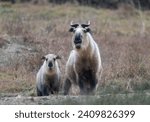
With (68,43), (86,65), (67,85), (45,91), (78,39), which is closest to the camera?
(78,39)

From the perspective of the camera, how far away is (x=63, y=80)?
15367mm

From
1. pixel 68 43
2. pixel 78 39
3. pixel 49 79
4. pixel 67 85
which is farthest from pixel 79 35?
pixel 68 43

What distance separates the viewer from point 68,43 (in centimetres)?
2230

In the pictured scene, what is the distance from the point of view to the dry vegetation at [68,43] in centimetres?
1639

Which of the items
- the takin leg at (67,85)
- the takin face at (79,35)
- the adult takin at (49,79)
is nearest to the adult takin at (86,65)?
the takin face at (79,35)

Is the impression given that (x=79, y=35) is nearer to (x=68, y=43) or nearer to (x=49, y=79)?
(x=49, y=79)

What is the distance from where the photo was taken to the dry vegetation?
53.8 feet

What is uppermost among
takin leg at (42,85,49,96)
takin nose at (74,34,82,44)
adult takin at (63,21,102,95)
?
takin nose at (74,34,82,44)

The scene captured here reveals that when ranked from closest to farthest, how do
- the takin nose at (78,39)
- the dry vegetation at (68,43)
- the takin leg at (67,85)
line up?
1. the takin nose at (78,39)
2. the takin leg at (67,85)
3. the dry vegetation at (68,43)

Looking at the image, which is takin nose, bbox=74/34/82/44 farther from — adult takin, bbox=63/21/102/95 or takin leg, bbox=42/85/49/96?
takin leg, bbox=42/85/49/96

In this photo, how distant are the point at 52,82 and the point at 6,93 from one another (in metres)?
1.10

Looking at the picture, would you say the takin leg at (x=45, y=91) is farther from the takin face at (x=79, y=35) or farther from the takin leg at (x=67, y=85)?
the takin face at (x=79, y=35)

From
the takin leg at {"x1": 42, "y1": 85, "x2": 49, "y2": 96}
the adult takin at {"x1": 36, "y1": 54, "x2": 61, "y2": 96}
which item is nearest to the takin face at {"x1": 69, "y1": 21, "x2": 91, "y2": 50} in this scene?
the adult takin at {"x1": 36, "y1": 54, "x2": 61, "y2": 96}

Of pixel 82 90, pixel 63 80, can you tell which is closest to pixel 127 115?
pixel 82 90
